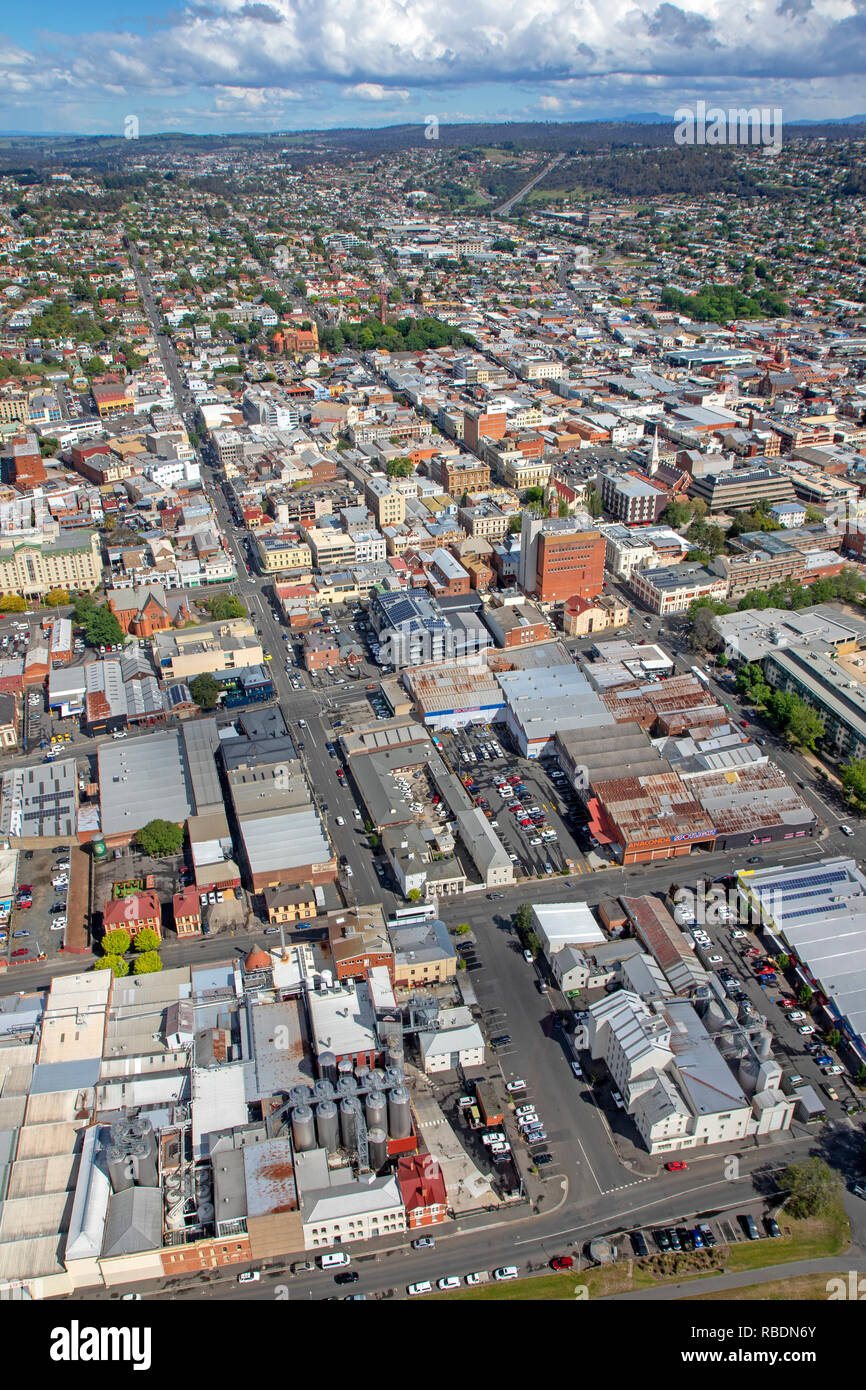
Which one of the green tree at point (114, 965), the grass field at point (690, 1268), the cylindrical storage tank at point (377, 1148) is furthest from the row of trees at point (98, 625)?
the grass field at point (690, 1268)

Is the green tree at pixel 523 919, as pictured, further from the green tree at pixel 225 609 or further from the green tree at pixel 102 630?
the green tree at pixel 102 630

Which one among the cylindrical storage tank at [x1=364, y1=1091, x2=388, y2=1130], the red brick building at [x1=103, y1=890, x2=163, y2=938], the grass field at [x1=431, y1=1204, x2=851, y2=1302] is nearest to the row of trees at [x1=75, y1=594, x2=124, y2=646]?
the red brick building at [x1=103, y1=890, x2=163, y2=938]

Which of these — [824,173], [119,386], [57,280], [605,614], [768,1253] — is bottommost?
[768,1253]

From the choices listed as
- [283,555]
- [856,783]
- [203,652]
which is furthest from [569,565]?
[203,652]

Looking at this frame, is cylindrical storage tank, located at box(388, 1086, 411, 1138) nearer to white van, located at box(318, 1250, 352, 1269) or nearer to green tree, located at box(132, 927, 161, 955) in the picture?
white van, located at box(318, 1250, 352, 1269)

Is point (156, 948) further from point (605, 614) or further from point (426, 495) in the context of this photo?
point (426, 495)

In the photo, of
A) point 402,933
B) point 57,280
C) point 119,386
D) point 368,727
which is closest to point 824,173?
point 57,280
